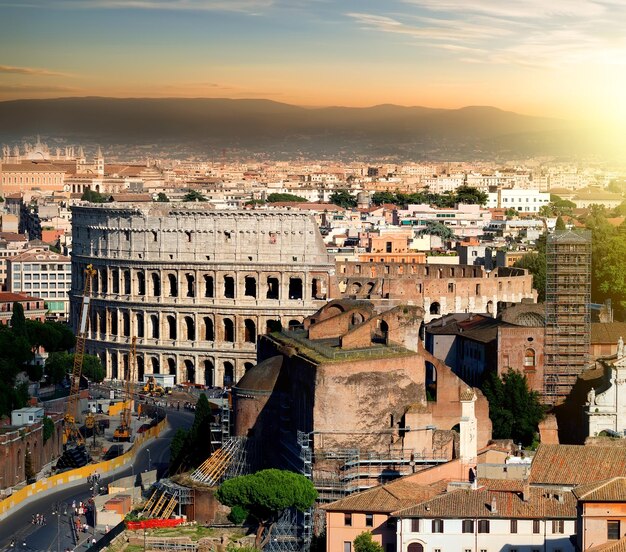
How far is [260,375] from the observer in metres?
66.5

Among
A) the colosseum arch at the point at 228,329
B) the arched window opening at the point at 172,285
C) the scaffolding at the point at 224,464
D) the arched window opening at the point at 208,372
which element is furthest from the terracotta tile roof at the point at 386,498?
the arched window opening at the point at 172,285

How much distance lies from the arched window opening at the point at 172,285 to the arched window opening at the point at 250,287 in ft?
15.2

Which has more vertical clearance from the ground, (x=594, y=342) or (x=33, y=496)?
(x=594, y=342)

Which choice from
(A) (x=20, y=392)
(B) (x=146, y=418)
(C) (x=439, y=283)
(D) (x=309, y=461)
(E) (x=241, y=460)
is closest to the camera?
(D) (x=309, y=461)

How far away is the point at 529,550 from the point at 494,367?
2267 centimetres

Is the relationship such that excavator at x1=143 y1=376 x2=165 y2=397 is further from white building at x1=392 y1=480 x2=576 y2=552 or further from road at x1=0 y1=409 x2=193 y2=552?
white building at x1=392 y1=480 x2=576 y2=552

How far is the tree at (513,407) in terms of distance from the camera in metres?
66.6

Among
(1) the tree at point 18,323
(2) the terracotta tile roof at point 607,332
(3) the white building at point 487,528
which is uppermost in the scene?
(2) the terracotta tile roof at point 607,332

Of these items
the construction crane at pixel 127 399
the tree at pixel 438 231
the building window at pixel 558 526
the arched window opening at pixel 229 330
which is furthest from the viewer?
the tree at pixel 438 231

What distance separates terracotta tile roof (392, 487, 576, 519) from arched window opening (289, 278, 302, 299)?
59.4 metres

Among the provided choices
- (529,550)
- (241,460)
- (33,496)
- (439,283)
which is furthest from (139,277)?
(529,550)

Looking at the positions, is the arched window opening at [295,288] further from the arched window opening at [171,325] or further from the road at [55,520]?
A: the road at [55,520]

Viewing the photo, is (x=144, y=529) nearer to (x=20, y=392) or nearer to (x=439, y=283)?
(x=20, y=392)

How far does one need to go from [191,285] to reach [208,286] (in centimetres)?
127
